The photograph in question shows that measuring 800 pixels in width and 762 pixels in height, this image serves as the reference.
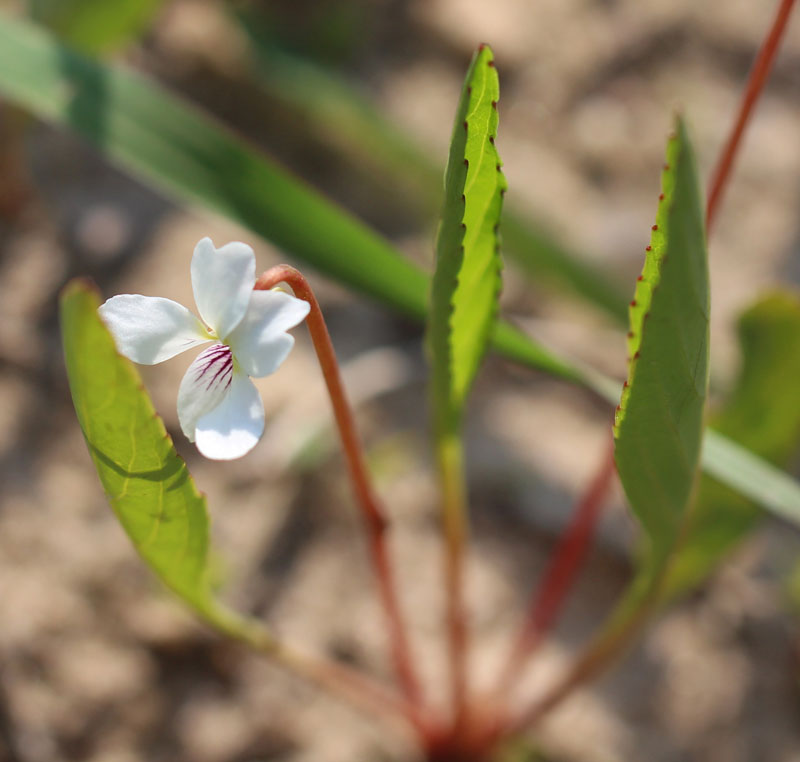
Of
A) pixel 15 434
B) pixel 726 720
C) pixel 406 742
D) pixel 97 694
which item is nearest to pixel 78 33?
pixel 15 434

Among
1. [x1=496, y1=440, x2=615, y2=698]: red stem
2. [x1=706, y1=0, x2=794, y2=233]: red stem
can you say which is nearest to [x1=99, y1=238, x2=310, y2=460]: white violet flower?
[x1=706, y1=0, x2=794, y2=233]: red stem

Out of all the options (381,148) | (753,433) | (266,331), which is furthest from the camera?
(381,148)

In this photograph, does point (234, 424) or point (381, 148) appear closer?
point (234, 424)

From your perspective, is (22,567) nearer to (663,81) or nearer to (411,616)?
(411,616)

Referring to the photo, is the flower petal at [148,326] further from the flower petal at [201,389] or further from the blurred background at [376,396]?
the blurred background at [376,396]

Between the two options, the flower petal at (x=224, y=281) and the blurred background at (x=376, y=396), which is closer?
the flower petal at (x=224, y=281)

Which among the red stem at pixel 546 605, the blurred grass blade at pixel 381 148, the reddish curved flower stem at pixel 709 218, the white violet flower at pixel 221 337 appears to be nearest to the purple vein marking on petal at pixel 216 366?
the white violet flower at pixel 221 337

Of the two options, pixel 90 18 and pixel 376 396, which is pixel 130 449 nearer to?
pixel 376 396

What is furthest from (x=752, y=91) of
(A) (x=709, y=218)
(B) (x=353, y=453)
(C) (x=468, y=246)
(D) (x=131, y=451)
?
(D) (x=131, y=451)

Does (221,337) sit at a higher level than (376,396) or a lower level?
higher
